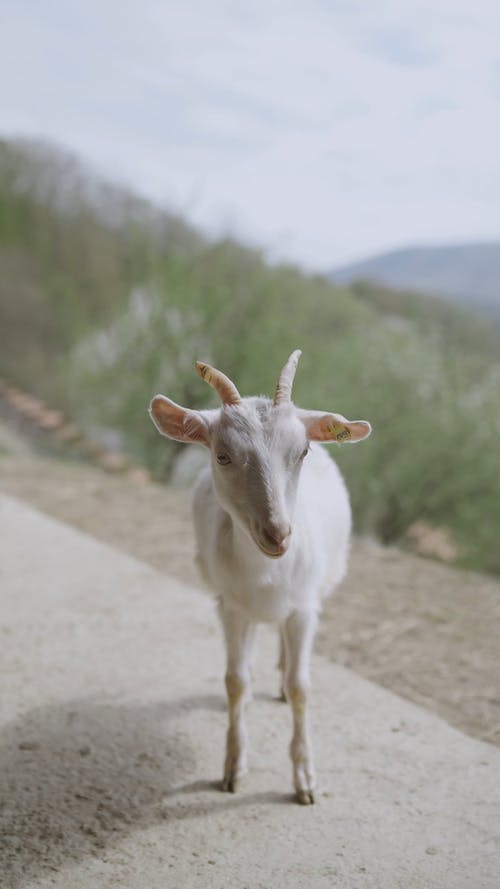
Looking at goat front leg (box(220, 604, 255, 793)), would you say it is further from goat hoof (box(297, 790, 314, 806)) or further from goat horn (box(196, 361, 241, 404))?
goat horn (box(196, 361, 241, 404))

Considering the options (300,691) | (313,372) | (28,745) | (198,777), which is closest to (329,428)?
(300,691)

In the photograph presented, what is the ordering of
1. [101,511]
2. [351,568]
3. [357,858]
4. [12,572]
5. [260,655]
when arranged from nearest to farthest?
1. [357,858]
2. [260,655]
3. [12,572]
4. [351,568]
5. [101,511]

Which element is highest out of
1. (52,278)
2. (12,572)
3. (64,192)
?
(64,192)

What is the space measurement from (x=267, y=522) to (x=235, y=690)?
2.90 ft

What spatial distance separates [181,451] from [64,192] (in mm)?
9264

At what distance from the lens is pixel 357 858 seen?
2.40 m

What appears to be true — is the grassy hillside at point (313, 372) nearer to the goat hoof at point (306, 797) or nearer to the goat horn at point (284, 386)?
the goat hoof at point (306, 797)

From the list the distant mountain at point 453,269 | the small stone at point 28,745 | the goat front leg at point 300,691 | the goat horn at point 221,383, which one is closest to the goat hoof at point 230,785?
the goat front leg at point 300,691

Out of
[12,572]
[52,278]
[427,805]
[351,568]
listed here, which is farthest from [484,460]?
[52,278]

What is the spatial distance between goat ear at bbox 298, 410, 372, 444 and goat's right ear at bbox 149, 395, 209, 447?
0.93 ft

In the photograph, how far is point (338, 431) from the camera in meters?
2.40

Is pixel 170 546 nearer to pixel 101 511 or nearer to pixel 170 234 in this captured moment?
pixel 101 511

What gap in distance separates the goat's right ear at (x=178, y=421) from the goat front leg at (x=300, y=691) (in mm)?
693

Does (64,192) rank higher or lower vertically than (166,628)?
higher
